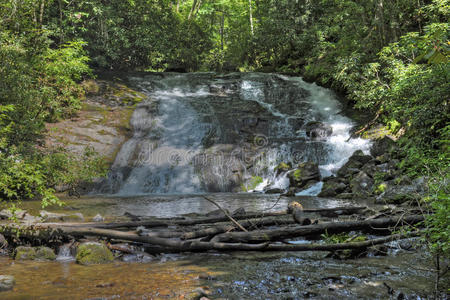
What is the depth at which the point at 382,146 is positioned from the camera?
1436 cm

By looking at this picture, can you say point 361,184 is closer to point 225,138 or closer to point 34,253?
point 225,138

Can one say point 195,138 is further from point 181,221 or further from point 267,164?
point 181,221

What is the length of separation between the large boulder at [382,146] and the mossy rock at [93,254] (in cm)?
1203

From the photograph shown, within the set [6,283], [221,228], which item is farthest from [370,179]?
[6,283]

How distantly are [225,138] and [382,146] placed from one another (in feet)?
24.2

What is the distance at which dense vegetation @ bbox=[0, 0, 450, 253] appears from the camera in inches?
317

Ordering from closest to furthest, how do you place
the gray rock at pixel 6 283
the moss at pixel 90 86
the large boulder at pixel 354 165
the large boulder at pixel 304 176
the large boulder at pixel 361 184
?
the gray rock at pixel 6 283 → the large boulder at pixel 361 184 → the large boulder at pixel 354 165 → the large boulder at pixel 304 176 → the moss at pixel 90 86

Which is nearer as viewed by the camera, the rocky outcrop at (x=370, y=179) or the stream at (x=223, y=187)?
the stream at (x=223, y=187)

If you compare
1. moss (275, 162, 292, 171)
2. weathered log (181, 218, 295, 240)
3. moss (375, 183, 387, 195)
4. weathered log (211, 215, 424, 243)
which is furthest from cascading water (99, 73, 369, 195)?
weathered log (211, 215, 424, 243)

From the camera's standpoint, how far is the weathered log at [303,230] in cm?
504

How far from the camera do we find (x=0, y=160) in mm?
→ 4648

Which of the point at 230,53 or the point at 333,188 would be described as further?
the point at 230,53

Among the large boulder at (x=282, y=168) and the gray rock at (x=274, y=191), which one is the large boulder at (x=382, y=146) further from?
the gray rock at (x=274, y=191)

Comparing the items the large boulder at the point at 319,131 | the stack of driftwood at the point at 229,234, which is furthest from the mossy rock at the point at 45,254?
the large boulder at the point at 319,131
